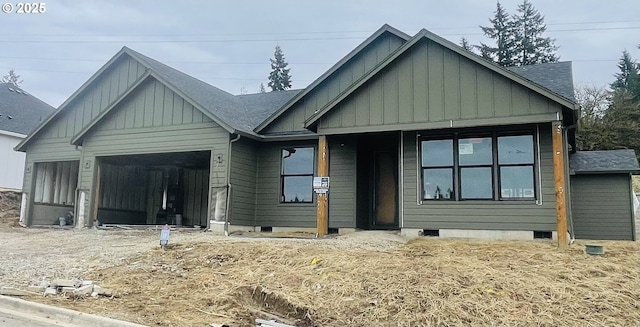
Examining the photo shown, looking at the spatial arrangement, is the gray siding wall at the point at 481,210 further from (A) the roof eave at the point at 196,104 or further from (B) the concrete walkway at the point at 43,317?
(B) the concrete walkway at the point at 43,317

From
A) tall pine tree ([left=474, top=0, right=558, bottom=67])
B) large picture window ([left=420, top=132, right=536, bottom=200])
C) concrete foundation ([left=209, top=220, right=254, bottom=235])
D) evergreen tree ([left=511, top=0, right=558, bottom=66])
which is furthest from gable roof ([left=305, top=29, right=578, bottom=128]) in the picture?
evergreen tree ([left=511, top=0, right=558, bottom=66])

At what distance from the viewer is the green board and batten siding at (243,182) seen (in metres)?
13.2

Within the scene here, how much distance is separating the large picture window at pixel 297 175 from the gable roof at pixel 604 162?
737cm

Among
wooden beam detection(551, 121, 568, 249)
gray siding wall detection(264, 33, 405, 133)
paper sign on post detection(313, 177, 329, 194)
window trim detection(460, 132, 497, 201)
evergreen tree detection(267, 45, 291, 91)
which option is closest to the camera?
wooden beam detection(551, 121, 568, 249)

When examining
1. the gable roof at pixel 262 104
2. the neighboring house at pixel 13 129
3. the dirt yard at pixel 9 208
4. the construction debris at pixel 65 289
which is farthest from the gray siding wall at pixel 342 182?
the neighboring house at pixel 13 129

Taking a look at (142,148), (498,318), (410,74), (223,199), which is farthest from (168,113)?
(498,318)

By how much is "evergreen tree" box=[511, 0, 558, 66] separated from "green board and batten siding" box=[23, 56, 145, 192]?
102 ft

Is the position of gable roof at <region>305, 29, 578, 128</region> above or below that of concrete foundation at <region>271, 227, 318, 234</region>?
above

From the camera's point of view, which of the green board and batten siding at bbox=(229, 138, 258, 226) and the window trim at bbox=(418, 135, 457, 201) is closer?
the window trim at bbox=(418, 135, 457, 201)

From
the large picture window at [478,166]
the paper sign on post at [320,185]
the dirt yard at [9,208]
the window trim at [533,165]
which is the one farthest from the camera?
the dirt yard at [9,208]

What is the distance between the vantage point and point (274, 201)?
548 inches

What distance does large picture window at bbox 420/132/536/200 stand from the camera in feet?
35.8

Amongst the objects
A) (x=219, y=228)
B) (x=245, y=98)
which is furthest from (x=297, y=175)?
(x=245, y=98)

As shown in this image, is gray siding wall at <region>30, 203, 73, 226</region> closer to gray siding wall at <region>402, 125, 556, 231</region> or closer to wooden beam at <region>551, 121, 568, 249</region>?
gray siding wall at <region>402, 125, 556, 231</region>
